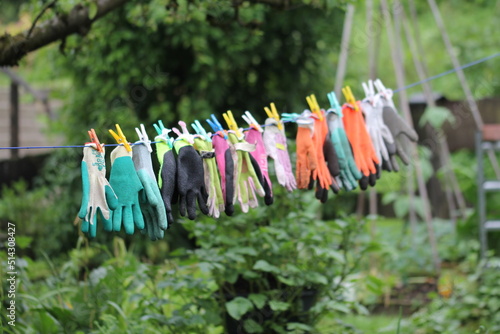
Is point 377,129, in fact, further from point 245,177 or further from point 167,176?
point 167,176

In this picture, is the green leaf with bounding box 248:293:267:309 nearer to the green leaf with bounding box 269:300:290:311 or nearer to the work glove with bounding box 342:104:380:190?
the green leaf with bounding box 269:300:290:311

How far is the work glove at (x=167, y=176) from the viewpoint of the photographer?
2406 millimetres

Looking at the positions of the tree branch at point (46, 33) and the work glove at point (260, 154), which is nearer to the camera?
the work glove at point (260, 154)

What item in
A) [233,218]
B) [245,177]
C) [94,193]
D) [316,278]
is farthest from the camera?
[233,218]

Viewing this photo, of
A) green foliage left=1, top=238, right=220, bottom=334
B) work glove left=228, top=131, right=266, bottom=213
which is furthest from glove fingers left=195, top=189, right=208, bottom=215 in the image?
green foliage left=1, top=238, right=220, bottom=334

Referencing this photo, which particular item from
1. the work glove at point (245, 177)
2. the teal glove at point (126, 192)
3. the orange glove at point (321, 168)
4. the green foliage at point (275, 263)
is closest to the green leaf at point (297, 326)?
the green foliage at point (275, 263)

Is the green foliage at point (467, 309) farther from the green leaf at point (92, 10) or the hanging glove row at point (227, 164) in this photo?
the green leaf at point (92, 10)

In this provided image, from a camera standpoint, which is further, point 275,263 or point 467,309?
point 467,309

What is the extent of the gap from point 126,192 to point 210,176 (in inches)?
13.0

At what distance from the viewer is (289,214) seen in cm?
339

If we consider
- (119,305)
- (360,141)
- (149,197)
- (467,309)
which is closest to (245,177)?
(149,197)

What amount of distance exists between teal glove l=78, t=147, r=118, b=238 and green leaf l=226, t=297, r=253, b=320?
84 centimetres

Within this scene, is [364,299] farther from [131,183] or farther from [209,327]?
[131,183]

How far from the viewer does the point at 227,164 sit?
2.56 metres
